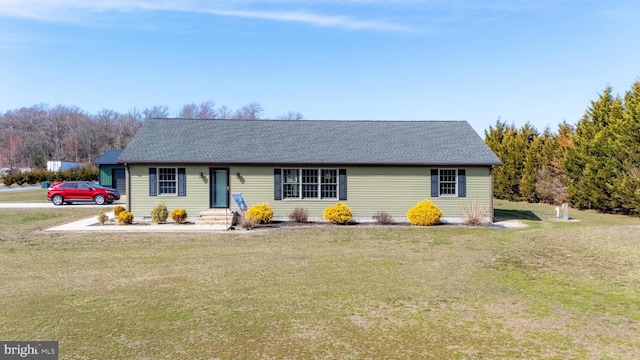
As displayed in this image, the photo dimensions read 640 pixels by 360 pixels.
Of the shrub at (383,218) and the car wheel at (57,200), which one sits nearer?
the shrub at (383,218)

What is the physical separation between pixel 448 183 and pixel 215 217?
10937 millimetres

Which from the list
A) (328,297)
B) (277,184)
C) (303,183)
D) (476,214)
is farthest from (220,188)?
(328,297)

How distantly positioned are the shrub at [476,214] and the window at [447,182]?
3.24 ft

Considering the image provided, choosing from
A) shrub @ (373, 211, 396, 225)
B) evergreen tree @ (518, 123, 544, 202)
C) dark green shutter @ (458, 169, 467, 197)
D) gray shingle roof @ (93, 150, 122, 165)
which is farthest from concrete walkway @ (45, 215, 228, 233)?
evergreen tree @ (518, 123, 544, 202)

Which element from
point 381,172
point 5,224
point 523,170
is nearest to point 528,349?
point 381,172

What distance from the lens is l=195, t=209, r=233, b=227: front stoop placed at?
18438mm

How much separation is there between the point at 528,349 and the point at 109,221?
18629mm

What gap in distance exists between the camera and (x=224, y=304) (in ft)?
23.7

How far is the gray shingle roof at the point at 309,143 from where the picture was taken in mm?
19469

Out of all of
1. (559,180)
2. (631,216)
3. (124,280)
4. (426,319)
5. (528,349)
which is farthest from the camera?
(559,180)

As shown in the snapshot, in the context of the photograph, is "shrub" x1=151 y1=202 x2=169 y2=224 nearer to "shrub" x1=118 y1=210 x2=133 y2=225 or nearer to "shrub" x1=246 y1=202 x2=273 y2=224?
"shrub" x1=118 y1=210 x2=133 y2=225

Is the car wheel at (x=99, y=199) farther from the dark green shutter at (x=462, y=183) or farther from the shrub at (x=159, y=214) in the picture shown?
the dark green shutter at (x=462, y=183)

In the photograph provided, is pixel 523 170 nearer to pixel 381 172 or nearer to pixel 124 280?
pixel 381 172

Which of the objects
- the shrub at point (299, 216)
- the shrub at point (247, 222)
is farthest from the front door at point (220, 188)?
the shrub at point (299, 216)
